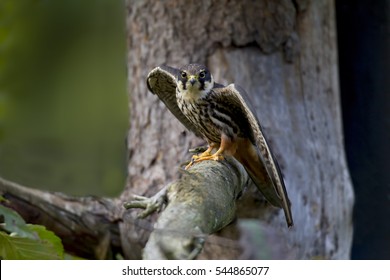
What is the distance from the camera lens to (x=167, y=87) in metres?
3.09

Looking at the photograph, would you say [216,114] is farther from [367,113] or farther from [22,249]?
[22,249]

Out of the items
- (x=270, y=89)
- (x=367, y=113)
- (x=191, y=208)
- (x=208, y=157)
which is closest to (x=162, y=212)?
(x=191, y=208)

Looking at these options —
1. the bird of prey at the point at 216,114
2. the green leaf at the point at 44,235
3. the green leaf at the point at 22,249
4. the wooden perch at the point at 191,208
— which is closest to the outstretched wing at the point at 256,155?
the bird of prey at the point at 216,114

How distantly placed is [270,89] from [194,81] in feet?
1.73

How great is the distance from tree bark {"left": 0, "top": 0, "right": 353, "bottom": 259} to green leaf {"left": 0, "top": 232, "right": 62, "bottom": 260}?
126cm

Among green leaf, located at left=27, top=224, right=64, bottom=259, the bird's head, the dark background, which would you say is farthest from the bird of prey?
the dark background

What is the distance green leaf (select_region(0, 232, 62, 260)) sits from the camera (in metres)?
1.73

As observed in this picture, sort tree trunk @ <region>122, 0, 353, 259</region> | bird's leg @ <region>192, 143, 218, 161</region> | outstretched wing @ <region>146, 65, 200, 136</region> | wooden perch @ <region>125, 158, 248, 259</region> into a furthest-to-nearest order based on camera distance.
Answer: tree trunk @ <region>122, 0, 353, 259</region> → outstretched wing @ <region>146, 65, 200, 136</region> → bird's leg @ <region>192, 143, 218, 161</region> → wooden perch @ <region>125, 158, 248, 259</region>

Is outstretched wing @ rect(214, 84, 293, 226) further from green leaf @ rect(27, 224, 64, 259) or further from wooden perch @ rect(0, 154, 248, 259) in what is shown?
green leaf @ rect(27, 224, 64, 259)

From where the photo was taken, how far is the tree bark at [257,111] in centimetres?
317

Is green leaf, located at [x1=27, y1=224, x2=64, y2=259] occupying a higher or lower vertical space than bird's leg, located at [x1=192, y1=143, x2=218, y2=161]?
lower

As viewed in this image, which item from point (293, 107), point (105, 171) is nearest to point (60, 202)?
point (293, 107)

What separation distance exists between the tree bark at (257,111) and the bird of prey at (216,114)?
26 cm

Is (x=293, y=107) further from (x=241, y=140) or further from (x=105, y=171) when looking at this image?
(x=105, y=171)
